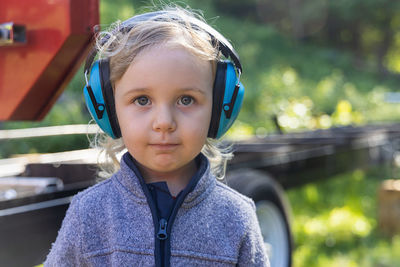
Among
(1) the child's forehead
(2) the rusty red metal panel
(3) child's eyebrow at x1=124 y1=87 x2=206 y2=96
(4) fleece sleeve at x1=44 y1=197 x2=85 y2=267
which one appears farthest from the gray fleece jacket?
(2) the rusty red metal panel

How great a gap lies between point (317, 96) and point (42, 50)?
11.4 metres

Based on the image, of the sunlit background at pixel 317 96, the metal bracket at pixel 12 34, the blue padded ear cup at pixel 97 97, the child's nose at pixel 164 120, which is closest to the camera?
the child's nose at pixel 164 120

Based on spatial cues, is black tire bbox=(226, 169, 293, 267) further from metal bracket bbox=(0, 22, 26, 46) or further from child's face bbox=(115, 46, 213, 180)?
child's face bbox=(115, 46, 213, 180)

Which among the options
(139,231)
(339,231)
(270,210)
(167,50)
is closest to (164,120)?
(167,50)

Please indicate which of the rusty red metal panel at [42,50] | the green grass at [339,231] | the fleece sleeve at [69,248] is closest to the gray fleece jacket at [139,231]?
the fleece sleeve at [69,248]

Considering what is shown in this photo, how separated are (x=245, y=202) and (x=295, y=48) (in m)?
30.6

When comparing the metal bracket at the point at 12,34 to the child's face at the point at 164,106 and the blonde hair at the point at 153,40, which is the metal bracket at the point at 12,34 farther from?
the child's face at the point at 164,106

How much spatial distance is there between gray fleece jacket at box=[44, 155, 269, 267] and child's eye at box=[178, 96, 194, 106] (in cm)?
24

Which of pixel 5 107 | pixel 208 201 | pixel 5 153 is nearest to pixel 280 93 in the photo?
pixel 5 153

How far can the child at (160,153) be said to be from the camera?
1516mm

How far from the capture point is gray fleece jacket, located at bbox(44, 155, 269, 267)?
1.52 m

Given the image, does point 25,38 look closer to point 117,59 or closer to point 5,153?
point 117,59

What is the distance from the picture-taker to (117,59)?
1.56 m

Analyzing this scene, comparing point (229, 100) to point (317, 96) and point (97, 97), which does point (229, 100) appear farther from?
point (317, 96)
